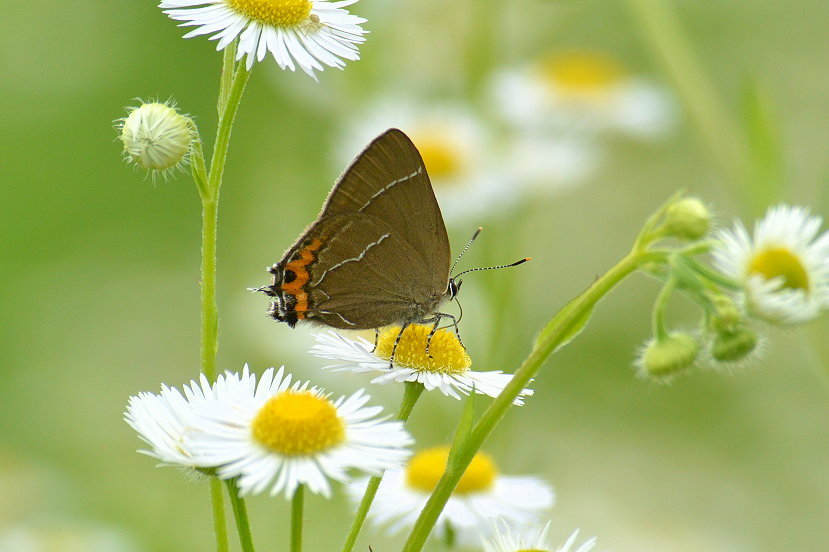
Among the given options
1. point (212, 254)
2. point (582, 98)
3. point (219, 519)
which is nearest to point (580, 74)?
point (582, 98)

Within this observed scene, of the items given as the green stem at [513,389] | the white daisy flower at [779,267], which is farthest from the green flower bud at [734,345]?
the green stem at [513,389]

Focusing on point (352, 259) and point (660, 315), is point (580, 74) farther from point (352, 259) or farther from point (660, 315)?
point (660, 315)

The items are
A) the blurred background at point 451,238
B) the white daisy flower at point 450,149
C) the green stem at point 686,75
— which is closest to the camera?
the green stem at point 686,75

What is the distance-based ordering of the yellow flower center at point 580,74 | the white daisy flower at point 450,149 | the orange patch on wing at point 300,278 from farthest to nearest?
Answer: the yellow flower center at point 580,74 → the white daisy flower at point 450,149 → the orange patch on wing at point 300,278

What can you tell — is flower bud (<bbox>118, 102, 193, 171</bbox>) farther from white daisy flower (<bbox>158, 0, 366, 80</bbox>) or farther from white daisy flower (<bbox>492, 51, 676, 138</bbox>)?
white daisy flower (<bbox>492, 51, 676, 138</bbox>)

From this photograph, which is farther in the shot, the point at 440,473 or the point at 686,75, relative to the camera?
the point at 686,75

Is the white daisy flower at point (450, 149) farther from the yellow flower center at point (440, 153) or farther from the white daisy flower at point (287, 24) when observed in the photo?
the white daisy flower at point (287, 24)
